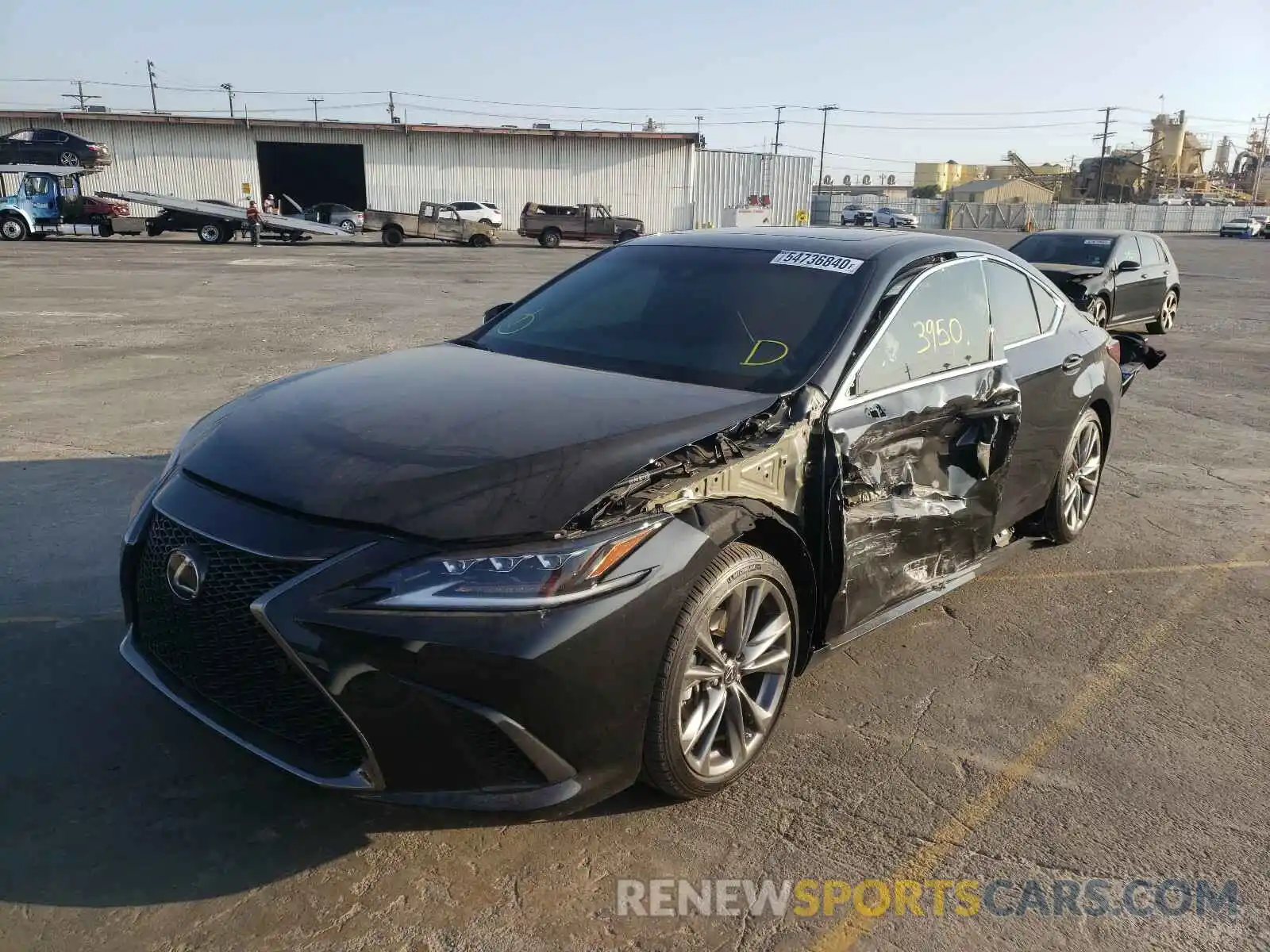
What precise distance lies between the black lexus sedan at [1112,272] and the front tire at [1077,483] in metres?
8.16

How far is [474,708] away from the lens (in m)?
2.41

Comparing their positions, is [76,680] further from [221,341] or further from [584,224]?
[584,224]

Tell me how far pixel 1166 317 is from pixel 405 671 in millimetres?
15927

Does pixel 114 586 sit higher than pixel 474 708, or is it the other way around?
pixel 474 708

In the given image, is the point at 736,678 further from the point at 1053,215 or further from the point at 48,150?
the point at 1053,215

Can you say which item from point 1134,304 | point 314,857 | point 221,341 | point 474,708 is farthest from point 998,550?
point 1134,304

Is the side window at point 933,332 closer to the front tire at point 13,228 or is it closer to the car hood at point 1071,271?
the car hood at point 1071,271

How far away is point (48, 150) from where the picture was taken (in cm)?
3625

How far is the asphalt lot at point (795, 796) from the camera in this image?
2504 millimetres

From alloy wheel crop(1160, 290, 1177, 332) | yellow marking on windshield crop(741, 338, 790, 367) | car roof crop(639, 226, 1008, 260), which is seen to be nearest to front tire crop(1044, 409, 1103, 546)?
car roof crop(639, 226, 1008, 260)

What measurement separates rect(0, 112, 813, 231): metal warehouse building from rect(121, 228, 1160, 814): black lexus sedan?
46719 millimetres

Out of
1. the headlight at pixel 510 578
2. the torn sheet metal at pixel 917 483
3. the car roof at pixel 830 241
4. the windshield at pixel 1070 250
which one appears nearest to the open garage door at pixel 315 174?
the windshield at pixel 1070 250

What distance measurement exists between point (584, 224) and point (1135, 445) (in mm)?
33706

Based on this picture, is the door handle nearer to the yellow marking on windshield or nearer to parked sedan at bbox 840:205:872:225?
the yellow marking on windshield
